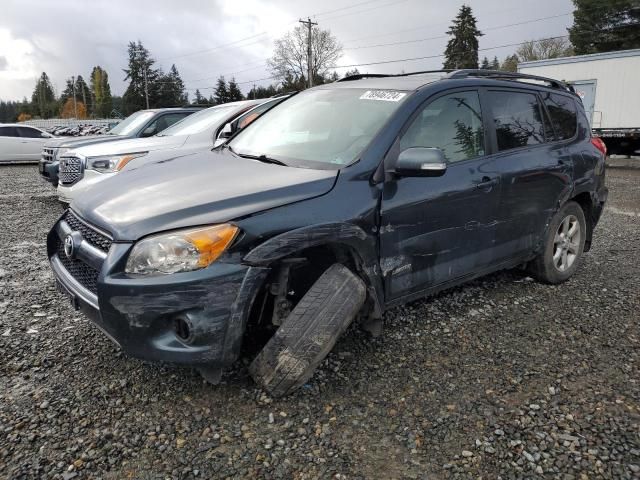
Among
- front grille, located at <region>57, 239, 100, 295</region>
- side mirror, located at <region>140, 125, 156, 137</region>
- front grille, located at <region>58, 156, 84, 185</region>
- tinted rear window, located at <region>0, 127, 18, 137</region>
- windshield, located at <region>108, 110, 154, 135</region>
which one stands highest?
tinted rear window, located at <region>0, 127, 18, 137</region>

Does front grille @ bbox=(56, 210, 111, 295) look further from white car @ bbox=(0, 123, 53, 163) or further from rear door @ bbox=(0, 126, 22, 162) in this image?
rear door @ bbox=(0, 126, 22, 162)

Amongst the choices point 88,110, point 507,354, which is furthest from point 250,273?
point 88,110

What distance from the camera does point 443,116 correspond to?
11.0 ft

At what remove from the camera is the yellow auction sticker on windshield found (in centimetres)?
322

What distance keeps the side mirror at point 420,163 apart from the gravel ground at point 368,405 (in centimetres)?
113

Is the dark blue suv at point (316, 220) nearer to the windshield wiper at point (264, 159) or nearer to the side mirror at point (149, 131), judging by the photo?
the windshield wiper at point (264, 159)

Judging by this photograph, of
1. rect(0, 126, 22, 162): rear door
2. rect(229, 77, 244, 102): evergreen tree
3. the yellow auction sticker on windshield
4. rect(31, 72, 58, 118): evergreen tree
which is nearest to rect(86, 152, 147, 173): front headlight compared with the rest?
the yellow auction sticker on windshield

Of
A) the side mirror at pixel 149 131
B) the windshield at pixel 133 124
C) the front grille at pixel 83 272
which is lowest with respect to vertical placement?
the front grille at pixel 83 272

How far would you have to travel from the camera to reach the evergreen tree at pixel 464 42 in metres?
55.9

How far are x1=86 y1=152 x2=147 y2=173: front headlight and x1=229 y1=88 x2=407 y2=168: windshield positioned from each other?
332cm

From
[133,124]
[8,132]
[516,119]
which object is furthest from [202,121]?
[8,132]

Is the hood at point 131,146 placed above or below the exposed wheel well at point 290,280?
above

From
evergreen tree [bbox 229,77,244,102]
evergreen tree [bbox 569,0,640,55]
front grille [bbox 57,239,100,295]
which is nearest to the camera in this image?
front grille [bbox 57,239,100,295]

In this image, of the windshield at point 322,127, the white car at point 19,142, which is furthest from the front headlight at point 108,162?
the white car at point 19,142
